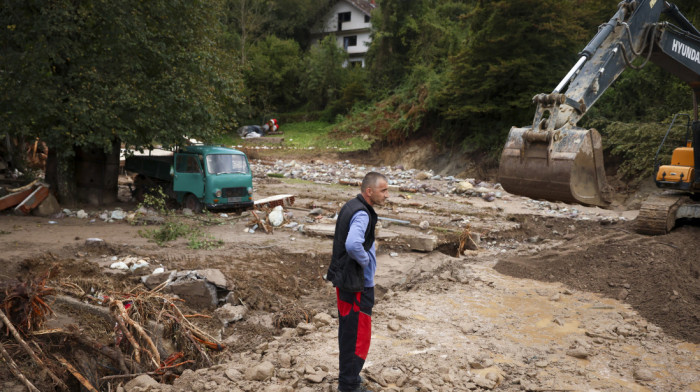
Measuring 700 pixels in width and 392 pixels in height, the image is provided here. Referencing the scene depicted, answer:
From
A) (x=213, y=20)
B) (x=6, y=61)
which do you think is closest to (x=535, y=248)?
(x=213, y=20)

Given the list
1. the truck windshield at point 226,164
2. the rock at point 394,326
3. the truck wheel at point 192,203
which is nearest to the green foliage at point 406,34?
the truck windshield at point 226,164

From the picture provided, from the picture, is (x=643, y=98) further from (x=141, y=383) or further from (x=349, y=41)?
(x=349, y=41)

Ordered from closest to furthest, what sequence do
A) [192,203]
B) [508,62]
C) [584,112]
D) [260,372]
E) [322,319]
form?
[260,372]
[322,319]
[584,112]
[192,203]
[508,62]

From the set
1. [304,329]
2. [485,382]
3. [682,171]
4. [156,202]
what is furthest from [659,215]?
[156,202]

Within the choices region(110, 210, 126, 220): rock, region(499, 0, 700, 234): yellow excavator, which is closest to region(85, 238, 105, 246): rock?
region(110, 210, 126, 220): rock

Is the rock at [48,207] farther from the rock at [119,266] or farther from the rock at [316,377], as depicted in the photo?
the rock at [316,377]

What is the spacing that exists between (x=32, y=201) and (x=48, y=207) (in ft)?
1.21

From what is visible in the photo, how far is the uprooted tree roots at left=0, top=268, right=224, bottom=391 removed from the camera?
508 cm

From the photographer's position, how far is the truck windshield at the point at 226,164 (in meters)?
14.1

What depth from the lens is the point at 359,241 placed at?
14.0 feet

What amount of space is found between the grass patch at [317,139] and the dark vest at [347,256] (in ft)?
89.1

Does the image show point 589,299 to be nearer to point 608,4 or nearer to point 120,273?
point 120,273

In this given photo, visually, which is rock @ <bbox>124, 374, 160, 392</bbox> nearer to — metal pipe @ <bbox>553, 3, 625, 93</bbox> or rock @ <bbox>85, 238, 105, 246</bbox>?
rock @ <bbox>85, 238, 105, 246</bbox>

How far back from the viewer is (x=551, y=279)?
8.66 meters
